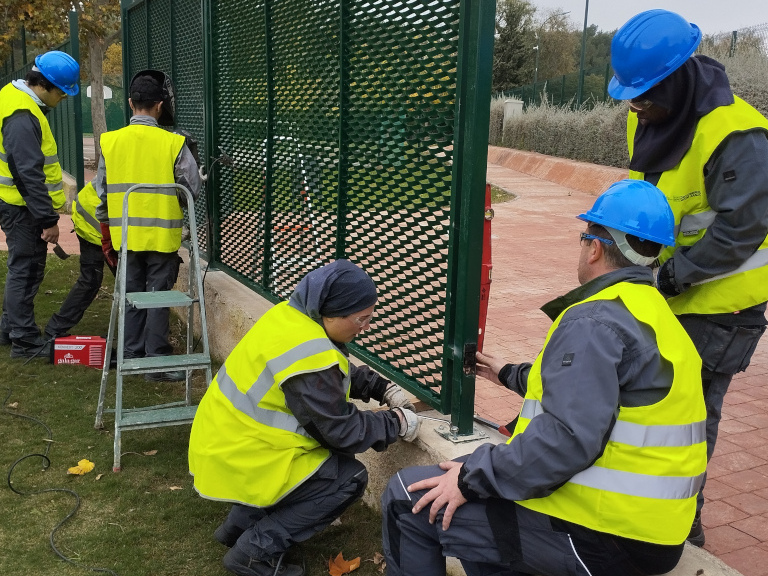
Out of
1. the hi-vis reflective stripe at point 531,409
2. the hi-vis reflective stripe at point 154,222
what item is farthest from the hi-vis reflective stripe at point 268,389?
the hi-vis reflective stripe at point 154,222

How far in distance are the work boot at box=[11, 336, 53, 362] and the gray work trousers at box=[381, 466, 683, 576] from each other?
3.96m

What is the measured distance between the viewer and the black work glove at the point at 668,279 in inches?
107

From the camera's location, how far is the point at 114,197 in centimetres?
508

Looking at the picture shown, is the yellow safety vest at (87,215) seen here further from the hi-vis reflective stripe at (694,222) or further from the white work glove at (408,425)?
the hi-vis reflective stripe at (694,222)

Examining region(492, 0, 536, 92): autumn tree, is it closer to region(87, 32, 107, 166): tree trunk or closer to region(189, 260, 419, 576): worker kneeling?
region(87, 32, 107, 166): tree trunk

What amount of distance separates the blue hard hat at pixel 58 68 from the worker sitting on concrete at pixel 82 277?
857 millimetres

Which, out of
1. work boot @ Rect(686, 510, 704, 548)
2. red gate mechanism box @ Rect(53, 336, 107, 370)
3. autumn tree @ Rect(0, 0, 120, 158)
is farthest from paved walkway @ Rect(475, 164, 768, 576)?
autumn tree @ Rect(0, 0, 120, 158)

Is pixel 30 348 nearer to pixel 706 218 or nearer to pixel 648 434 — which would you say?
pixel 706 218

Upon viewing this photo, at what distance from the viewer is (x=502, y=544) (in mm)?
2217

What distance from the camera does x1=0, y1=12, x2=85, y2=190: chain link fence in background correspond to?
1007 centimetres

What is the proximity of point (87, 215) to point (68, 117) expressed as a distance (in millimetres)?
9830

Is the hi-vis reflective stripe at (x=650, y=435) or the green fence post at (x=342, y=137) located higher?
the green fence post at (x=342, y=137)

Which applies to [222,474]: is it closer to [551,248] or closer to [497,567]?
[497,567]

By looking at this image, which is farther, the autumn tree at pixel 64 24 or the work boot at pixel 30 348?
the autumn tree at pixel 64 24
